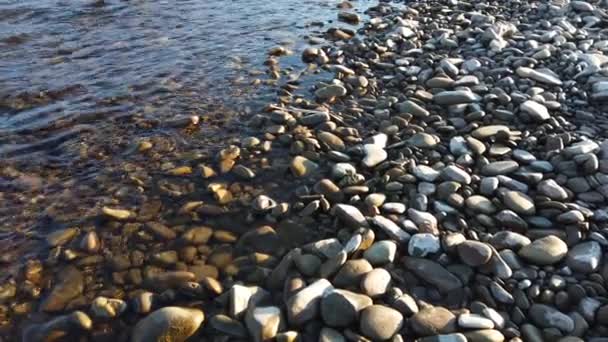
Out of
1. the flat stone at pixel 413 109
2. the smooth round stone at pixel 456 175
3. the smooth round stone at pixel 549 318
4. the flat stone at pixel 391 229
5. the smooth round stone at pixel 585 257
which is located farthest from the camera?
the flat stone at pixel 413 109

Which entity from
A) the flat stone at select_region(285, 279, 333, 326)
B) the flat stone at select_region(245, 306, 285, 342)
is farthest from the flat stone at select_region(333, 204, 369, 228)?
the flat stone at select_region(245, 306, 285, 342)

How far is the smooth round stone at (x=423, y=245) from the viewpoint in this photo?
3150 millimetres

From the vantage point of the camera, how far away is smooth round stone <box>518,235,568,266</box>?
3.01 metres

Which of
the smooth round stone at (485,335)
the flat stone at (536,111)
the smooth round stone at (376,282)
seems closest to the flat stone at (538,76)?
the flat stone at (536,111)

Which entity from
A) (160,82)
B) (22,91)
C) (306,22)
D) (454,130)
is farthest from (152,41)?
(454,130)

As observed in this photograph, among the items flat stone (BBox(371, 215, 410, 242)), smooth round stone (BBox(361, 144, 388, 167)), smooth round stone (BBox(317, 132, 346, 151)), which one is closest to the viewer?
flat stone (BBox(371, 215, 410, 242))

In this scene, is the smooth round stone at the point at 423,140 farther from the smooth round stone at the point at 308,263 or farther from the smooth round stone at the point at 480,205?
the smooth round stone at the point at 308,263

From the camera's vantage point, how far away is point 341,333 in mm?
2631

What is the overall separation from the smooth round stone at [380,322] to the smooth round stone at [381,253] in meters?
0.43

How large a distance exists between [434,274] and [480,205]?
83 cm

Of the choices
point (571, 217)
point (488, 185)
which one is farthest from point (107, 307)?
point (571, 217)

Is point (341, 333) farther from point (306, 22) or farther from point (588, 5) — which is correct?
point (588, 5)

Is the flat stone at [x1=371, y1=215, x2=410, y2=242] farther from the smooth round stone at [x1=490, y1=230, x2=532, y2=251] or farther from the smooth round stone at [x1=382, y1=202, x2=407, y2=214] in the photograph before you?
the smooth round stone at [x1=490, y1=230, x2=532, y2=251]

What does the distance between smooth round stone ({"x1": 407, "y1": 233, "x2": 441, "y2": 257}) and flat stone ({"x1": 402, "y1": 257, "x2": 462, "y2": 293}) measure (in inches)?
2.2
